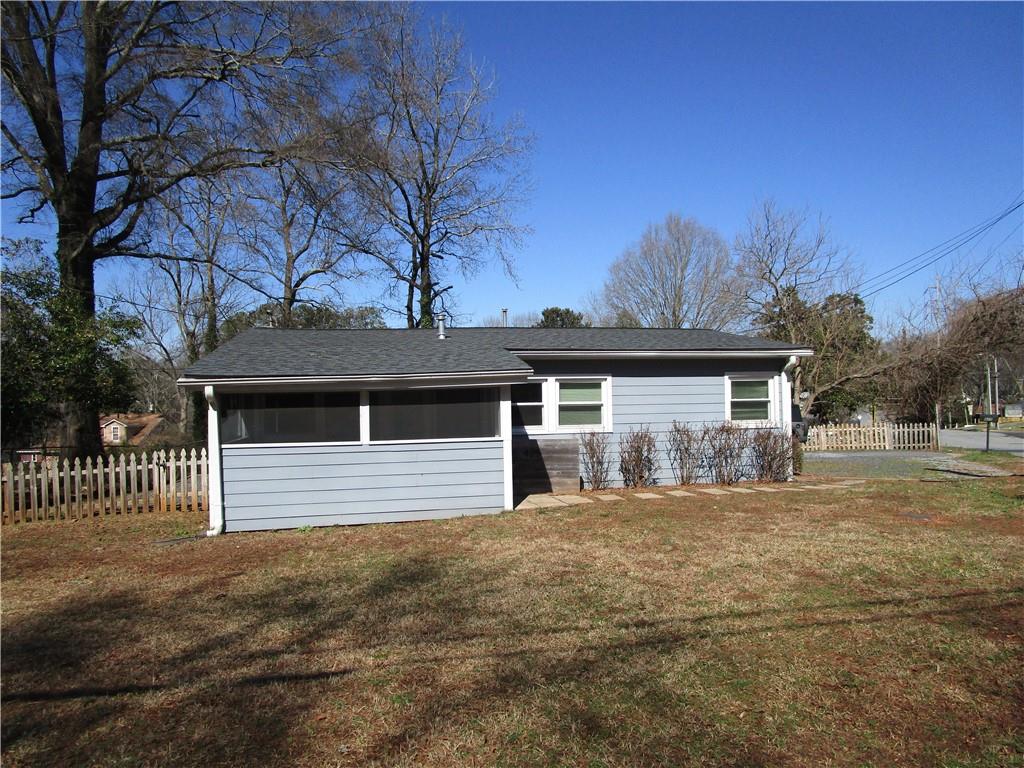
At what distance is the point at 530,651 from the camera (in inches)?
165

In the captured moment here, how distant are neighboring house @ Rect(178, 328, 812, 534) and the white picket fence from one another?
11101mm

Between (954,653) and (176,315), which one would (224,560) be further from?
(176,315)

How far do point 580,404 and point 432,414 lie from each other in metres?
2.78

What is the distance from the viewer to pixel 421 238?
84.1 feet

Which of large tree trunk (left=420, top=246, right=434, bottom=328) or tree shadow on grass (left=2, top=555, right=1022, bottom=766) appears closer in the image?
tree shadow on grass (left=2, top=555, right=1022, bottom=766)

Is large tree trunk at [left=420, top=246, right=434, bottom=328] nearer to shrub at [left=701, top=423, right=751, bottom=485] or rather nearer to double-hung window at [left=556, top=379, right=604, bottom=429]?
double-hung window at [left=556, top=379, right=604, bottom=429]

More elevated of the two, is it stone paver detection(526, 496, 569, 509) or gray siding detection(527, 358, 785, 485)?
gray siding detection(527, 358, 785, 485)

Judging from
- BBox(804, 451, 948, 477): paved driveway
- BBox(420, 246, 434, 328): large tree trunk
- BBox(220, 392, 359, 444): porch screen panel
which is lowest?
BBox(804, 451, 948, 477): paved driveway

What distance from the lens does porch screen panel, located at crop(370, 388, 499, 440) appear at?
381 inches

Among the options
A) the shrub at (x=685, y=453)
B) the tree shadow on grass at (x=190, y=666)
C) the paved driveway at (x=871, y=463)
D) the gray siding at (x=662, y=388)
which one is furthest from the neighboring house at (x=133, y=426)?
the tree shadow on grass at (x=190, y=666)

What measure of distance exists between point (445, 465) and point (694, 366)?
17.5 ft

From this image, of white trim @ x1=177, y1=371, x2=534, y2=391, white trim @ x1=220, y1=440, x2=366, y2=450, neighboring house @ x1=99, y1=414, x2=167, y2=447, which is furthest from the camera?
neighboring house @ x1=99, y1=414, x2=167, y2=447

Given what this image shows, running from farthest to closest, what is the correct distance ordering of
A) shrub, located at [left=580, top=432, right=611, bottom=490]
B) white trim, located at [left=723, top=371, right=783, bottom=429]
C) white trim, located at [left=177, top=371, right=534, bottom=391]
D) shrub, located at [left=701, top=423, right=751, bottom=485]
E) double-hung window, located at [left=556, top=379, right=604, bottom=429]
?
white trim, located at [left=723, top=371, right=783, bottom=429]
shrub, located at [left=701, top=423, right=751, bottom=485]
double-hung window, located at [left=556, top=379, right=604, bottom=429]
shrub, located at [left=580, top=432, right=611, bottom=490]
white trim, located at [left=177, top=371, right=534, bottom=391]

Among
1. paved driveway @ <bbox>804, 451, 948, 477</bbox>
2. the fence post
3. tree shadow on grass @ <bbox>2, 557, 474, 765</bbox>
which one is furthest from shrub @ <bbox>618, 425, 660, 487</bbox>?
the fence post
